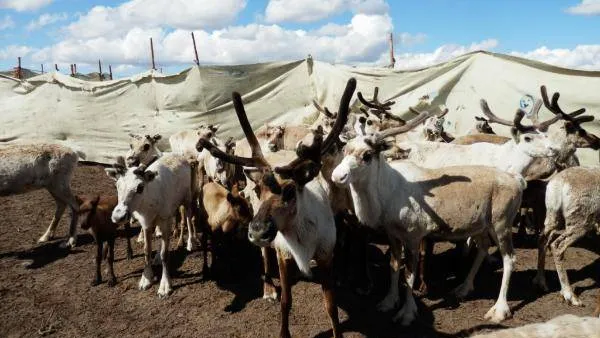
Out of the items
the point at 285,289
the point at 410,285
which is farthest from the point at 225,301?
the point at 410,285

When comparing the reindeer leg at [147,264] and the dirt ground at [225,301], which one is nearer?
the dirt ground at [225,301]

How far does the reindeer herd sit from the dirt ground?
8.3 inches

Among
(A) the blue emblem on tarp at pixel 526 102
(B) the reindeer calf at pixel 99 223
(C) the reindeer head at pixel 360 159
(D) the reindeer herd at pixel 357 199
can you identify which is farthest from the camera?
(A) the blue emblem on tarp at pixel 526 102

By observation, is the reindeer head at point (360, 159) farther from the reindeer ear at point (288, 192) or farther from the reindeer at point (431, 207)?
the reindeer ear at point (288, 192)

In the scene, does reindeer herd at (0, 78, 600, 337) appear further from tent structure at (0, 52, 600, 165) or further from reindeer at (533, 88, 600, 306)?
tent structure at (0, 52, 600, 165)

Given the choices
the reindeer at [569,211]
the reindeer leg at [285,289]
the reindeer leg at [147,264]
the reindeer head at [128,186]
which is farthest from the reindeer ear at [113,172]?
the reindeer at [569,211]

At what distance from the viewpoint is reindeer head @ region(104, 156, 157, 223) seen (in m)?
5.30

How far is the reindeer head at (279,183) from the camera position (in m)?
3.51

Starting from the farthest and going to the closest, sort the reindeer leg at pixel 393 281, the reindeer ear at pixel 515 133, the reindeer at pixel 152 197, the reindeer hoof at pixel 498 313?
the reindeer ear at pixel 515 133
the reindeer at pixel 152 197
the reindeer leg at pixel 393 281
the reindeer hoof at pixel 498 313

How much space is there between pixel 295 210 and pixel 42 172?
229 inches

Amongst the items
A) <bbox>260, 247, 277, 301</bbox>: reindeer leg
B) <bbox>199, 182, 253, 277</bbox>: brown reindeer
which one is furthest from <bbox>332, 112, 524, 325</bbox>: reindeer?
<bbox>199, 182, 253, 277</bbox>: brown reindeer

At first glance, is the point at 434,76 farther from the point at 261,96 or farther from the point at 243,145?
the point at 243,145

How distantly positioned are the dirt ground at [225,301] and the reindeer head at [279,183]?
181 centimetres

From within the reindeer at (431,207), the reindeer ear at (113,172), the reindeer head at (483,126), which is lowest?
the reindeer at (431,207)
